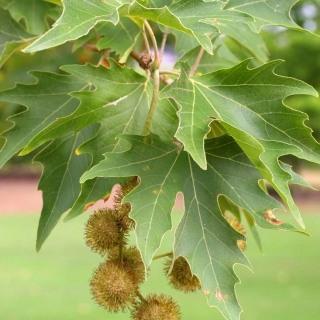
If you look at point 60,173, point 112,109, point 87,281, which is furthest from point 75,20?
point 87,281

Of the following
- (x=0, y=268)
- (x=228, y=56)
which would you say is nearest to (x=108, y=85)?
(x=228, y=56)

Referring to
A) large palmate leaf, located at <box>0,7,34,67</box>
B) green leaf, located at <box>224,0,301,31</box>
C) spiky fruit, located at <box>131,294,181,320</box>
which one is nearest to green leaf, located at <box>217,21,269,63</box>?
green leaf, located at <box>224,0,301,31</box>

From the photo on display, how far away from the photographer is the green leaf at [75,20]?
130 centimetres

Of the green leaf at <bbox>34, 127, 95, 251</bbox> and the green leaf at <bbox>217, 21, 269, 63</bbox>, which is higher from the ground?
the green leaf at <bbox>217, 21, 269, 63</bbox>

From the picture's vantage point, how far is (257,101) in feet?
5.52

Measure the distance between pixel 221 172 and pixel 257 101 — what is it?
23 cm

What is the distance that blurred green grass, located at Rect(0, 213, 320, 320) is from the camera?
32.1 feet

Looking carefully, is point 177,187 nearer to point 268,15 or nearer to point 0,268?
point 268,15

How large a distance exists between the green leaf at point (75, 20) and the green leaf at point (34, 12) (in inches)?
35.4

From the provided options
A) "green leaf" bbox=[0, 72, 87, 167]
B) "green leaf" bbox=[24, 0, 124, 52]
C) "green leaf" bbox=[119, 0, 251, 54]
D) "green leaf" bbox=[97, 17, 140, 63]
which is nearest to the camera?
"green leaf" bbox=[24, 0, 124, 52]

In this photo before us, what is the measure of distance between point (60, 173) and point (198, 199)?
0.48 meters

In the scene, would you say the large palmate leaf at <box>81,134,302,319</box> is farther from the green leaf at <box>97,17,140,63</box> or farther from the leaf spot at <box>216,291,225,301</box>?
the green leaf at <box>97,17,140,63</box>

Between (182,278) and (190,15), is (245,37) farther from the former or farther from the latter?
(182,278)

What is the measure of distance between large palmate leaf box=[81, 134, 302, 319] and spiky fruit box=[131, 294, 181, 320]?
0.23 metres
